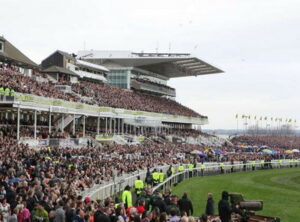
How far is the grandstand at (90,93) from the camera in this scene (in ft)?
102

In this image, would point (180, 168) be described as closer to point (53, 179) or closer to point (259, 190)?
point (259, 190)

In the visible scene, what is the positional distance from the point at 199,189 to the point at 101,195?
884 cm

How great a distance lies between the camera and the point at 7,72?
32.5 m

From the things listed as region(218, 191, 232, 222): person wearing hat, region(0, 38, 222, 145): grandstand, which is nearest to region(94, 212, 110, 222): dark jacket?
region(218, 191, 232, 222): person wearing hat

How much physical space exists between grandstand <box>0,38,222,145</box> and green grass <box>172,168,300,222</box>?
32.2ft

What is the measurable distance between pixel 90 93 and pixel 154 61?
19475 millimetres

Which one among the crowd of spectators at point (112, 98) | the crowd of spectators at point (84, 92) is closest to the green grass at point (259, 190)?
the crowd of spectators at point (84, 92)

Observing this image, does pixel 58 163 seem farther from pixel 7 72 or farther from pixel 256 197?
pixel 7 72

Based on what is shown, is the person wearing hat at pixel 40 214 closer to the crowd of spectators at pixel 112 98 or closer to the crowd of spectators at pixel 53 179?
the crowd of spectators at pixel 53 179

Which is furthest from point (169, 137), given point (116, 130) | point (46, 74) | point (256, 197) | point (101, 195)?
point (101, 195)

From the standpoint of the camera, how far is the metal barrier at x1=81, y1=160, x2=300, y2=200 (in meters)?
15.6

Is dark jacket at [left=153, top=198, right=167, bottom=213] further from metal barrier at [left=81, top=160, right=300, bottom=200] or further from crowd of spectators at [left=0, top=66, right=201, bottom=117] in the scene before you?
crowd of spectators at [left=0, top=66, right=201, bottom=117]

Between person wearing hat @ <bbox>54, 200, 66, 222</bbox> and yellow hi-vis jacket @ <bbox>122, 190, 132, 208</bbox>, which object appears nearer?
person wearing hat @ <bbox>54, 200, 66, 222</bbox>

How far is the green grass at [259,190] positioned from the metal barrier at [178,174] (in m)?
0.61
